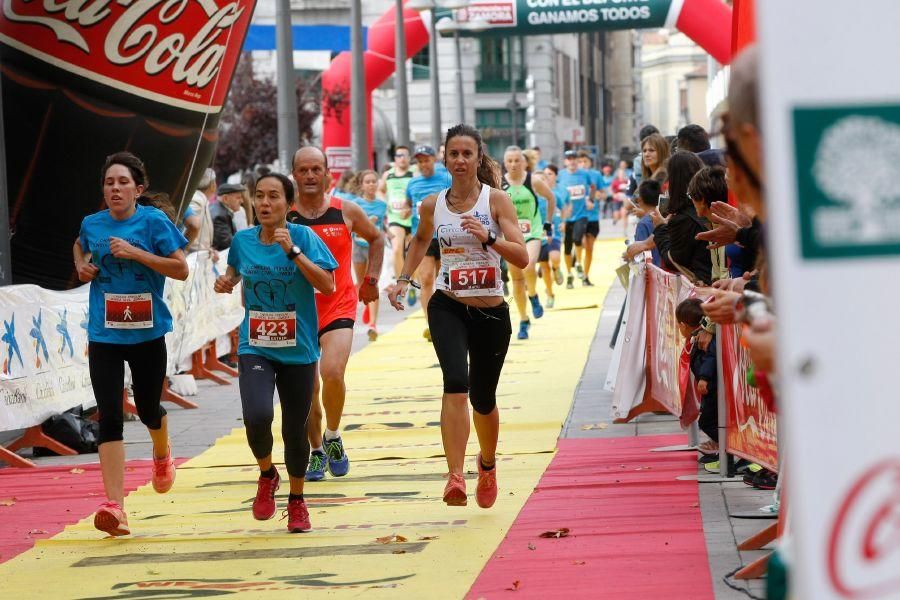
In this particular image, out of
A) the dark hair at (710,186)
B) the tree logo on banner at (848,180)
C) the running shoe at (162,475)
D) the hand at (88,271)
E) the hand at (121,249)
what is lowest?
the running shoe at (162,475)

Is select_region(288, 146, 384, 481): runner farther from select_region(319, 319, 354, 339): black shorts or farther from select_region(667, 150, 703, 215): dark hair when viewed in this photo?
select_region(667, 150, 703, 215): dark hair

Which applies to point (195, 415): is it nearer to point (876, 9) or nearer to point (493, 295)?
point (493, 295)

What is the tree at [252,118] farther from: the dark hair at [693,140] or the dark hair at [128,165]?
the dark hair at [128,165]

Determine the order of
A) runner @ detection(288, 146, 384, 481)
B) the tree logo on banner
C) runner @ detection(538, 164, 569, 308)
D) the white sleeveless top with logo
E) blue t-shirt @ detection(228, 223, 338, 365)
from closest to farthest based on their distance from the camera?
the tree logo on banner → blue t-shirt @ detection(228, 223, 338, 365) → the white sleeveless top with logo → runner @ detection(288, 146, 384, 481) → runner @ detection(538, 164, 569, 308)

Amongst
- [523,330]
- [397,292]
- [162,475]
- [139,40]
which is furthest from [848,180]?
[523,330]

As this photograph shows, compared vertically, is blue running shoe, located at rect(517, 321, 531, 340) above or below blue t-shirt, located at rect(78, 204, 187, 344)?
below

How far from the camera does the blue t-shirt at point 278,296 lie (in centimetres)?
731

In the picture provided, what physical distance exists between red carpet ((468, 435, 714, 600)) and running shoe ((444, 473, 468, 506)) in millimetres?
280

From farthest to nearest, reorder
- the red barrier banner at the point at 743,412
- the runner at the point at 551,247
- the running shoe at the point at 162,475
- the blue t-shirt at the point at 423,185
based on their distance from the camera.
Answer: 1. the runner at the point at 551,247
2. the blue t-shirt at the point at 423,185
3. the running shoe at the point at 162,475
4. the red barrier banner at the point at 743,412

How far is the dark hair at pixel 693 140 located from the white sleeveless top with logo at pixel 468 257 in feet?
9.38

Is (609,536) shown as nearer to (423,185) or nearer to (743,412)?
(743,412)

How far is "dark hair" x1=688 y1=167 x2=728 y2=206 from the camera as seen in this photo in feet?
24.8

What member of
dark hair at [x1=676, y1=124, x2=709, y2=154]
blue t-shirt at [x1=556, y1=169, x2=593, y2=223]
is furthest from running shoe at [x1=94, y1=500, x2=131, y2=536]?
blue t-shirt at [x1=556, y1=169, x2=593, y2=223]

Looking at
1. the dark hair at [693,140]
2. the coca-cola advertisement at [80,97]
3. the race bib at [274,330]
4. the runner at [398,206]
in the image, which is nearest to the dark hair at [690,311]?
the race bib at [274,330]
